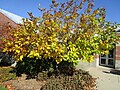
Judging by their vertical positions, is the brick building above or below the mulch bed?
above

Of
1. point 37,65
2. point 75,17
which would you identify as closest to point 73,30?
point 75,17

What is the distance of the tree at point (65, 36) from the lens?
9.05m

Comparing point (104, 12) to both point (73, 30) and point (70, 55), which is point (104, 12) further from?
point (70, 55)

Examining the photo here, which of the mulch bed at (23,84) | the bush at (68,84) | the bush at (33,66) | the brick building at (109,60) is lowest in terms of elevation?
the mulch bed at (23,84)

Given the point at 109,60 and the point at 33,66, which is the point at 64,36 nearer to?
the point at 33,66

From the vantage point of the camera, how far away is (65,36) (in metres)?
9.73

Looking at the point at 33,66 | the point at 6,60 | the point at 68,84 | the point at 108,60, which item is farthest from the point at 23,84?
the point at 108,60

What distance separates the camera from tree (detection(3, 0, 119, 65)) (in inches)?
356

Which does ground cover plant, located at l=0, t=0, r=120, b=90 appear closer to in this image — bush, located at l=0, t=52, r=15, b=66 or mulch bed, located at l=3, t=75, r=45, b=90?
mulch bed, located at l=3, t=75, r=45, b=90

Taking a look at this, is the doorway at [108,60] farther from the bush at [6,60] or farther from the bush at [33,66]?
the bush at [6,60]

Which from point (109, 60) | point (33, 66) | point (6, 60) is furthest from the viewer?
point (109, 60)

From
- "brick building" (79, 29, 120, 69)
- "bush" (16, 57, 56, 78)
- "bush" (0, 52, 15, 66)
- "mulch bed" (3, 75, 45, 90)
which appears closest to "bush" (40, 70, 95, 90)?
"mulch bed" (3, 75, 45, 90)

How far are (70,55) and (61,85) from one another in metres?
1.51

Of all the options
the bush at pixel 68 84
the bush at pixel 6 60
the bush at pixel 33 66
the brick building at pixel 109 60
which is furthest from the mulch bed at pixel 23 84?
the brick building at pixel 109 60
